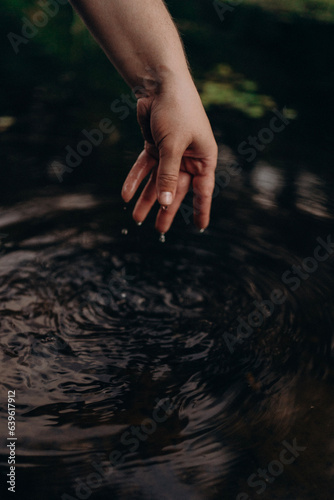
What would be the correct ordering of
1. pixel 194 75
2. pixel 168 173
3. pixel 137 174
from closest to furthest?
1. pixel 168 173
2. pixel 137 174
3. pixel 194 75

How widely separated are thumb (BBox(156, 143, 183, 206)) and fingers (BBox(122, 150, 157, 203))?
37cm

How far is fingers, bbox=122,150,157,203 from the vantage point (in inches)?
89.7

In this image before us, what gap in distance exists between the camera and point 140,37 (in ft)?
6.32

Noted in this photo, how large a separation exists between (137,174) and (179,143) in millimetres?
441

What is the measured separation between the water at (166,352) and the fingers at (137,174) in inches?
21.9

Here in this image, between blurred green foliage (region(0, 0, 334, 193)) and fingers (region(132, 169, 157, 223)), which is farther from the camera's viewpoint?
blurred green foliage (region(0, 0, 334, 193))

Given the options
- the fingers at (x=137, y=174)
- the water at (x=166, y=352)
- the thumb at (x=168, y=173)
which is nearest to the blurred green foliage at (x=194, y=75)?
the water at (x=166, y=352)

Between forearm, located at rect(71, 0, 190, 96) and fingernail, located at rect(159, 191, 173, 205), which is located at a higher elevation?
forearm, located at rect(71, 0, 190, 96)

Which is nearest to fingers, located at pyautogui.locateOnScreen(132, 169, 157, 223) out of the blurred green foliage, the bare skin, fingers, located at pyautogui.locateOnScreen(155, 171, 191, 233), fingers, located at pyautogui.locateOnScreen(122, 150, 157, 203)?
fingers, located at pyautogui.locateOnScreen(122, 150, 157, 203)

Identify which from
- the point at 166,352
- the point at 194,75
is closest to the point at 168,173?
the point at 166,352

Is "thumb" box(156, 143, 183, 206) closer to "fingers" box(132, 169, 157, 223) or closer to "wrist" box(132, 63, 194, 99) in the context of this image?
"wrist" box(132, 63, 194, 99)

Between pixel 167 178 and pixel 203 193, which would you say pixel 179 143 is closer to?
pixel 167 178

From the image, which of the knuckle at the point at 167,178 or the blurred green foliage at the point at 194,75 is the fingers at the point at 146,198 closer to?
the knuckle at the point at 167,178

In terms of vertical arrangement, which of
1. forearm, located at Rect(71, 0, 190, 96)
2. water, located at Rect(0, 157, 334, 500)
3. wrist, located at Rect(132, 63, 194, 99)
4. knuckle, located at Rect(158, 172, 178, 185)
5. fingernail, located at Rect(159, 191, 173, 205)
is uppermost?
forearm, located at Rect(71, 0, 190, 96)
